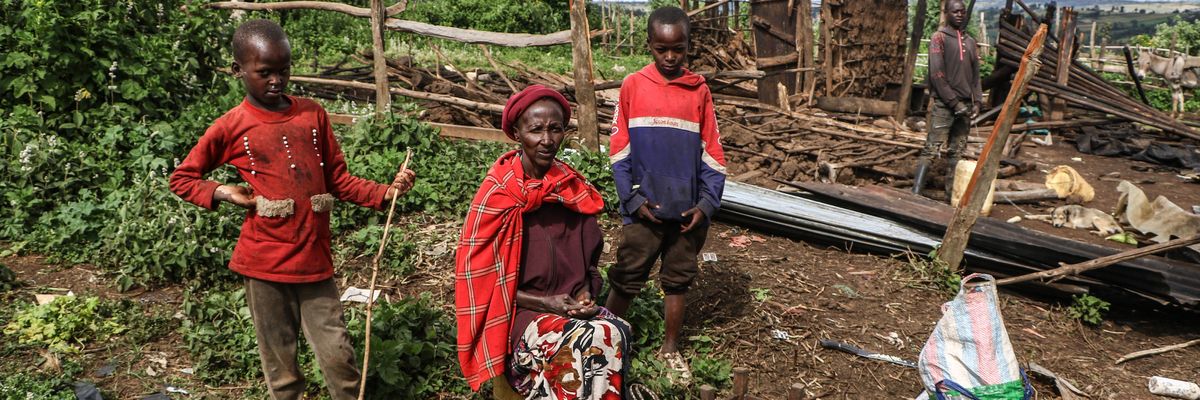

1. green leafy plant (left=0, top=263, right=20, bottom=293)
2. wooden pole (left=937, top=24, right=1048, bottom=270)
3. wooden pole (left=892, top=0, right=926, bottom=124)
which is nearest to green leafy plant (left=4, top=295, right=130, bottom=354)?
green leafy plant (left=0, top=263, right=20, bottom=293)

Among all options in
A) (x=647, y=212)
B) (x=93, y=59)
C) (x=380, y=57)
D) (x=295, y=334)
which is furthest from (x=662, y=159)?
(x=93, y=59)

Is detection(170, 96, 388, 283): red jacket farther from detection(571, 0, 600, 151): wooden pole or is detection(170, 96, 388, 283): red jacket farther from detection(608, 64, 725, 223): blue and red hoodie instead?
detection(571, 0, 600, 151): wooden pole

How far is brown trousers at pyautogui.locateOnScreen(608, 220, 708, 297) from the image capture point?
12.6 feet

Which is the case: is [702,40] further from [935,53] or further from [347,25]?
[935,53]

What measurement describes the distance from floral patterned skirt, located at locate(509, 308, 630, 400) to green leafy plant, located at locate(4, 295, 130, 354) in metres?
2.96

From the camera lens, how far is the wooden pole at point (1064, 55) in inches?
457

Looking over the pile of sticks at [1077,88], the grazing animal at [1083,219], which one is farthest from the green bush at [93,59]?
the pile of sticks at [1077,88]

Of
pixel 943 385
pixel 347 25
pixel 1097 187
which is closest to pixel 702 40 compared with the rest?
pixel 347 25

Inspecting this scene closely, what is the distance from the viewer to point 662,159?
3.76 meters

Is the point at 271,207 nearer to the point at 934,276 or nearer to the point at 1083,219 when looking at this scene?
the point at 934,276

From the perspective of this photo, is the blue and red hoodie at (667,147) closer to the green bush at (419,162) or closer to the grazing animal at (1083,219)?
the green bush at (419,162)

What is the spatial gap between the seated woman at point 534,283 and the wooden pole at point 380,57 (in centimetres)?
411

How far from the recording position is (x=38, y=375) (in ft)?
A: 13.5

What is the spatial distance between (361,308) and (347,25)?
12490 mm
